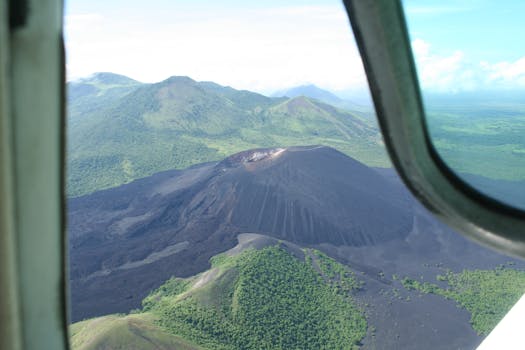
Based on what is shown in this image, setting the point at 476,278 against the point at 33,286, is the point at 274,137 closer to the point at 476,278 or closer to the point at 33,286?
the point at 476,278

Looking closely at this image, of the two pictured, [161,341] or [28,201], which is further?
[161,341]

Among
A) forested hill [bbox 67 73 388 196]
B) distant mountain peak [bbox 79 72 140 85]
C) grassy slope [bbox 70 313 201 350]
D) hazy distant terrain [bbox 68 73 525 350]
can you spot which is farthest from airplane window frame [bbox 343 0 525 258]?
distant mountain peak [bbox 79 72 140 85]

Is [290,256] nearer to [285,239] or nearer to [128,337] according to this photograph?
[285,239]

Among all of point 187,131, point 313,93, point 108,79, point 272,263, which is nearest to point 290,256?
point 272,263

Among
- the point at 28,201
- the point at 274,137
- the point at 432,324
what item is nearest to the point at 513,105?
the point at 28,201

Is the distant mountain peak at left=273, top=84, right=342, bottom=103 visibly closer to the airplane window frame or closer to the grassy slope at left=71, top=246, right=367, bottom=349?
the grassy slope at left=71, top=246, right=367, bottom=349

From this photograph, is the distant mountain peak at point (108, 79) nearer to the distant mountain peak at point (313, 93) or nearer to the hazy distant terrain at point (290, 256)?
the distant mountain peak at point (313, 93)
